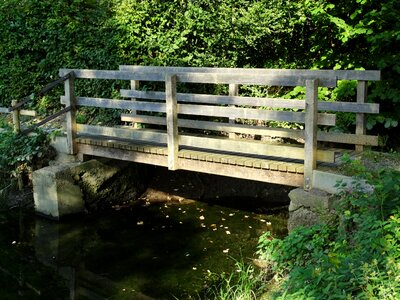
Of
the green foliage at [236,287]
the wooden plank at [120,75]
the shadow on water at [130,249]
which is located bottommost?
the shadow on water at [130,249]

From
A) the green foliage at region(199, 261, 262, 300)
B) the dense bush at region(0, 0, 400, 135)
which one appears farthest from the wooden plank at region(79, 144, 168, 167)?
the dense bush at region(0, 0, 400, 135)

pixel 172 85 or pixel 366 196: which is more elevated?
pixel 172 85

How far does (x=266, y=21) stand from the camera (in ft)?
32.2

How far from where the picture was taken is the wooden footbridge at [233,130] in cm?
→ 655

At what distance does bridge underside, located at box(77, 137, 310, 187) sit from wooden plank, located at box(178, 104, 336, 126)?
57 cm

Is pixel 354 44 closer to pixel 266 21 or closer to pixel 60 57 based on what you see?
pixel 266 21

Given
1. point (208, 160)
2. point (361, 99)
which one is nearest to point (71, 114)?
point (208, 160)

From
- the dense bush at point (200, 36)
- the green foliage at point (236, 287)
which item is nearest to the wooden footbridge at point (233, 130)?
the dense bush at point (200, 36)

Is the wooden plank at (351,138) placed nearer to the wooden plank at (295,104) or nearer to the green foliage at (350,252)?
the wooden plank at (295,104)

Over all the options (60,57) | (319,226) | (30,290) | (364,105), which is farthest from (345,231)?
(60,57)

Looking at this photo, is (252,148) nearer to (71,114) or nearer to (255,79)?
(255,79)

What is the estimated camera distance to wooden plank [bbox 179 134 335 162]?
255 inches

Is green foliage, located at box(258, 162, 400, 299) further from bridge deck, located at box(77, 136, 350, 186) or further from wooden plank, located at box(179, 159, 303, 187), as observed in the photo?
bridge deck, located at box(77, 136, 350, 186)

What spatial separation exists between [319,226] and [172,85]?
3007 mm
